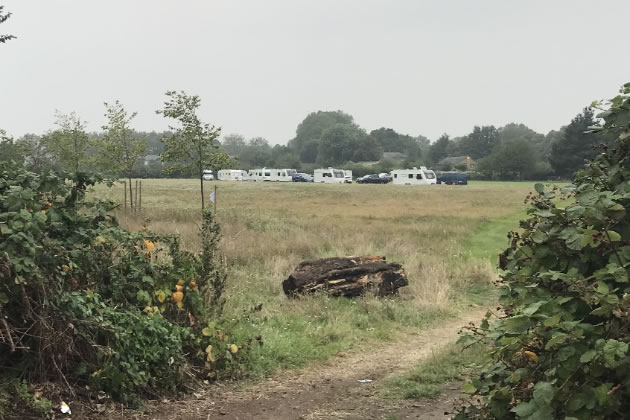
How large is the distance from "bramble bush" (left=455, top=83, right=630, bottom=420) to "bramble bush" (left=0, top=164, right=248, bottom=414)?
117 inches

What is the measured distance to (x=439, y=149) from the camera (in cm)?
14612

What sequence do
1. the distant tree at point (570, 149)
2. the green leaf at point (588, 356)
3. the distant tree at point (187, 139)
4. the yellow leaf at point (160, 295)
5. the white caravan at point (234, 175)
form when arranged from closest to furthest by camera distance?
the green leaf at point (588, 356)
the yellow leaf at point (160, 295)
the distant tree at point (187, 139)
the distant tree at point (570, 149)
the white caravan at point (234, 175)

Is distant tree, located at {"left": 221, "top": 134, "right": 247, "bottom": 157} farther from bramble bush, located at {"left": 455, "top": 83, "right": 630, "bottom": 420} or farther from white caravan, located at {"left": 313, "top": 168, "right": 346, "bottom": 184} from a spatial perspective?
bramble bush, located at {"left": 455, "top": 83, "right": 630, "bottom": 420}

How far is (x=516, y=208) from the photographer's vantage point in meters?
33.9

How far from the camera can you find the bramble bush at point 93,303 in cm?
448

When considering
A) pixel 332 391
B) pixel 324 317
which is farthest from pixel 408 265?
pixel 332 391

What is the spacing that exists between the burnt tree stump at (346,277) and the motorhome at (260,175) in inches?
3209

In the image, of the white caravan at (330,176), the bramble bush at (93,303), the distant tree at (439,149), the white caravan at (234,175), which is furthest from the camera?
the distant tree at (439,149)

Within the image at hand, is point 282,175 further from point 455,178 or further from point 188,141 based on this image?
point 188,141

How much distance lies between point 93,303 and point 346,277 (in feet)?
17.0

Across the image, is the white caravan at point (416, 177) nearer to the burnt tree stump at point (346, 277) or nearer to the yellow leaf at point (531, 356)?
the burnt tree stump at point (346, 277)

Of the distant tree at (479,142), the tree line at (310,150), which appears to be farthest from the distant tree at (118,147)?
the distant tree at (479,142)

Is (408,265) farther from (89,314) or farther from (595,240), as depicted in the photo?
(595,240)

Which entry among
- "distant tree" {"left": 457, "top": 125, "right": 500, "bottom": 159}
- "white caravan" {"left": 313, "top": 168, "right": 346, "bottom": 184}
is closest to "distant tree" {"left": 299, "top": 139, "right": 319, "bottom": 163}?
"distant tree" {"left": 457, "top": 125, "right": 500, "bottom": 159}
